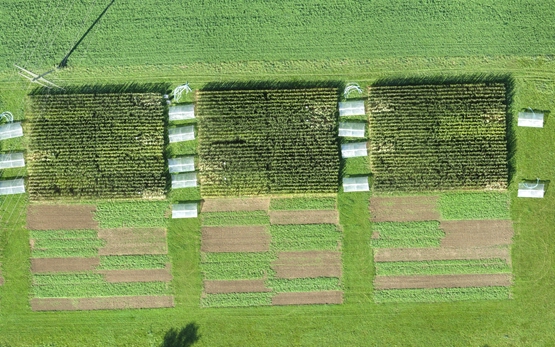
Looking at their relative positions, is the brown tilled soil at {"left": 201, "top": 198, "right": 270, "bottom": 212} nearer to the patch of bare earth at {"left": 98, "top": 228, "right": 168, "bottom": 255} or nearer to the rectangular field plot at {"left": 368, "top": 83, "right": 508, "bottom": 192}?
the patch of bare earth at {"left": 98, "top": 228, "right": 168, "bottom": 255}

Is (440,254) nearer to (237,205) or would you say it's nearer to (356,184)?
(356,184)

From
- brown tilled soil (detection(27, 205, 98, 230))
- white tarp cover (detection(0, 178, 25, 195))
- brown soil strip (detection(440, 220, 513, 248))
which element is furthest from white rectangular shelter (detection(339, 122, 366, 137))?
white tarp cover (detection(0, 178, 25, 195))

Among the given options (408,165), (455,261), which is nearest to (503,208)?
(455,261)

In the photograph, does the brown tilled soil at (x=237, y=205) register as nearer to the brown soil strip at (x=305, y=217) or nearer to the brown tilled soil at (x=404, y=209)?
the brown soil strip at (x=305, y=217)

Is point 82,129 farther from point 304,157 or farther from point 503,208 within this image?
point 503,208

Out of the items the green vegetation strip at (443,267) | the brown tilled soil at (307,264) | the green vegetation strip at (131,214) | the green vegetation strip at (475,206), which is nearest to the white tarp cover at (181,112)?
the green vegetation strip at (131,214)
